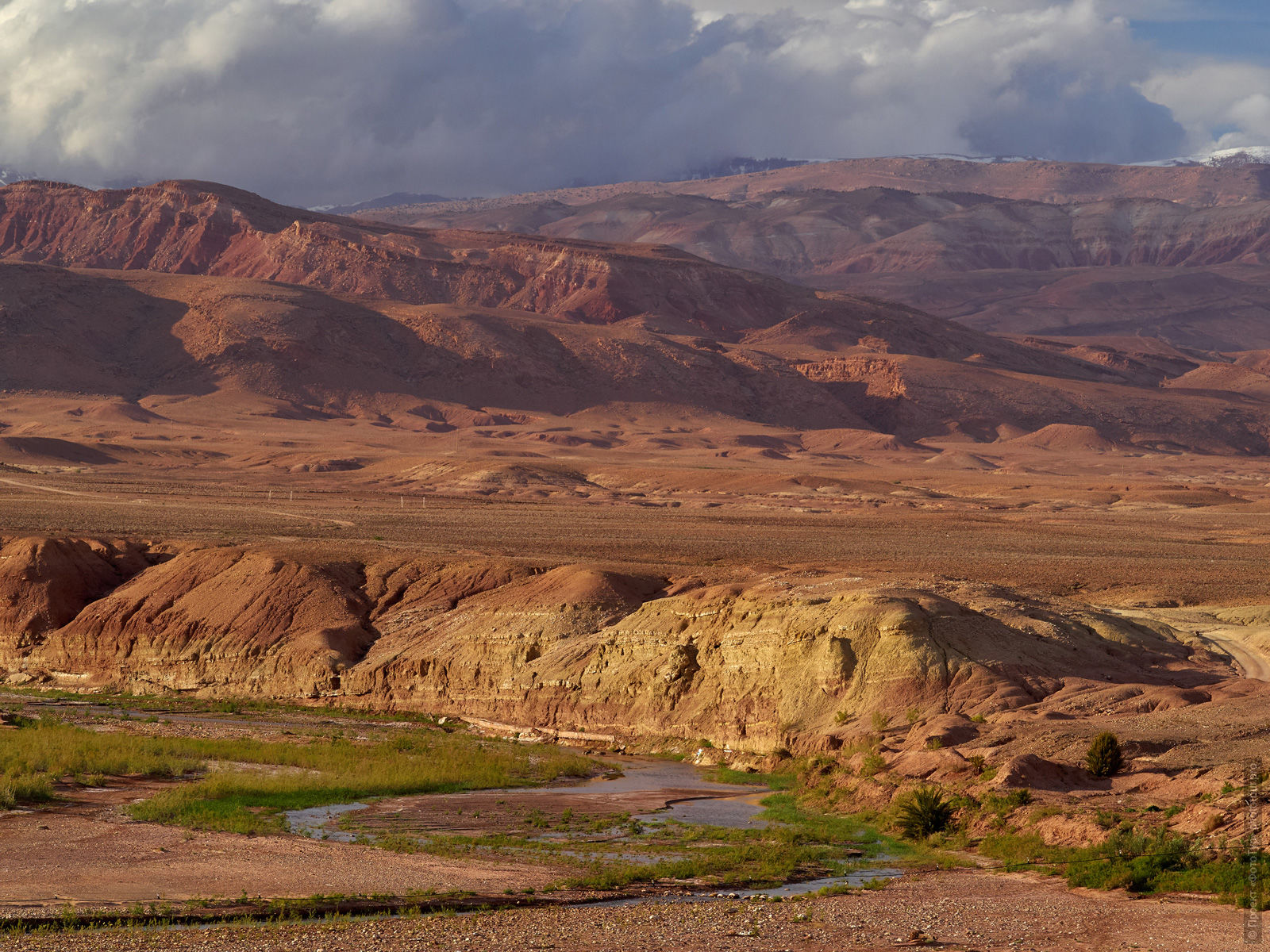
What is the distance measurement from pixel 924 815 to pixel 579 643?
15.1 m

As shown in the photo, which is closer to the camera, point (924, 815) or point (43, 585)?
point (924, 815)

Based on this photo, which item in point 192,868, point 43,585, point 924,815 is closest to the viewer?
point 192,868

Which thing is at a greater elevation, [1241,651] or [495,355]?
[495,355]

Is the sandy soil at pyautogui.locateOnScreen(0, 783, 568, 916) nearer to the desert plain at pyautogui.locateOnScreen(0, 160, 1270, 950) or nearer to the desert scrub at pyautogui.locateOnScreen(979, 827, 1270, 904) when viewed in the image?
the desert plain at pyautogui.locateOnScreen(0, 160, 1270, 950)

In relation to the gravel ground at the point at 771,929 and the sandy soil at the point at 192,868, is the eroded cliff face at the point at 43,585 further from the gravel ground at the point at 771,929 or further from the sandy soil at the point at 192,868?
the gravel ground at the point at 771,929

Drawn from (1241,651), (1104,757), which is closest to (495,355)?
(1241,651)

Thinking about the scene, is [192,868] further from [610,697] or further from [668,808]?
[610,697]

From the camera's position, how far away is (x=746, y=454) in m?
123

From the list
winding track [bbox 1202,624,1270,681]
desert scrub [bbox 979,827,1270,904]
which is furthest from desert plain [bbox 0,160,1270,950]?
winding track [bbox 1202,624,1270,681]

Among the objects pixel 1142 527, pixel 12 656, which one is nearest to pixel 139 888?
pixel 12 656

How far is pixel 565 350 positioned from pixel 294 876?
13739 cm

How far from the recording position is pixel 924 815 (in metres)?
23.3

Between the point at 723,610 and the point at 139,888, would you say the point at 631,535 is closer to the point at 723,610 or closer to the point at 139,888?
the point at 723,610

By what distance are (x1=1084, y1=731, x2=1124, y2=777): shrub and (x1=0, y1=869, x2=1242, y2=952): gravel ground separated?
5.60 metres
